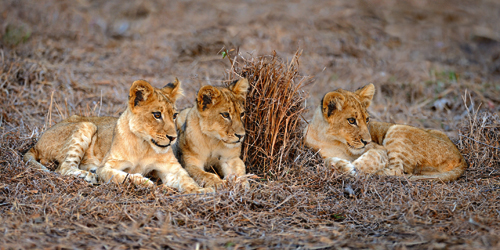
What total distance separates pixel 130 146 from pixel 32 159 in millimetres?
1214

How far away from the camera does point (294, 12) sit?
15.3 m

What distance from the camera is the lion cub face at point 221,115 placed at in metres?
4.93

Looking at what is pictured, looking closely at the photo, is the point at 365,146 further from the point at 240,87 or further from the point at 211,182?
the point at 211,182

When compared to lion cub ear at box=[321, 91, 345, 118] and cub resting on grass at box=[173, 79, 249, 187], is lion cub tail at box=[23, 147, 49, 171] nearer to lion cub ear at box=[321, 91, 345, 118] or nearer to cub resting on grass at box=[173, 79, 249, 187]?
cub resting on grass at box=[173, 79, 249, 187]

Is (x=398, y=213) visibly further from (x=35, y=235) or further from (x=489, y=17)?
(x=489, y=17)

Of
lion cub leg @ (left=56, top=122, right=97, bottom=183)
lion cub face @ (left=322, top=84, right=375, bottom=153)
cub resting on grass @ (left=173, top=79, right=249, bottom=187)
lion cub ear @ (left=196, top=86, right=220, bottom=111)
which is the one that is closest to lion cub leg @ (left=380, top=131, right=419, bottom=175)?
lion cub face @ (left=322, top=84, right=375, bottom=153)

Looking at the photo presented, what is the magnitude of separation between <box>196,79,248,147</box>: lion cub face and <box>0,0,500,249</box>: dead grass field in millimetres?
424

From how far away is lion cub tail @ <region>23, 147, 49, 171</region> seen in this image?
16.3ft

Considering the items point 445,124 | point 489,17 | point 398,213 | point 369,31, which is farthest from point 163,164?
point 489,17

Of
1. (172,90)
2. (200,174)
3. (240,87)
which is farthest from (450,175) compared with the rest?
(172,90)

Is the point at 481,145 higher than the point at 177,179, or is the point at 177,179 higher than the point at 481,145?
the point at 177,179

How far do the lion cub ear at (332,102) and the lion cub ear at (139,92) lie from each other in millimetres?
2163

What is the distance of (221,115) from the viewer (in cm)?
498

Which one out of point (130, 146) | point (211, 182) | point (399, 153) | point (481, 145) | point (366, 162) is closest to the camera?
point (211, 182)
